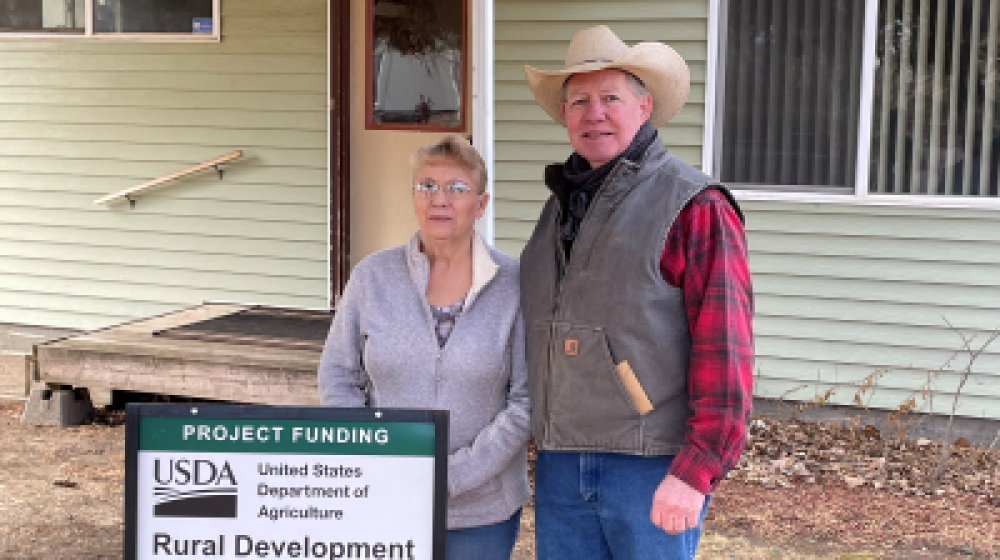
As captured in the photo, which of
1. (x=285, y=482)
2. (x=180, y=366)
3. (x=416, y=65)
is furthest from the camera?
(x=416, y=65)


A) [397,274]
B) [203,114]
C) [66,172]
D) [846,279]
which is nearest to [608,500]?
[397,274]

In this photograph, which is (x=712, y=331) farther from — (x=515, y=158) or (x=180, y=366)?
(x=515, y=158)

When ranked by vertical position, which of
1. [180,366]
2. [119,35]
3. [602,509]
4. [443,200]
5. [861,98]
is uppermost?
[119,35]

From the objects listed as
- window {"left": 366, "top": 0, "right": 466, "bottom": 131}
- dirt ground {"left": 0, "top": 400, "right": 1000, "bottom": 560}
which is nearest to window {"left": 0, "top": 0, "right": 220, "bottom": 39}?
window {"left": 366, "top": 0, "right": 466, "bottom": 131}

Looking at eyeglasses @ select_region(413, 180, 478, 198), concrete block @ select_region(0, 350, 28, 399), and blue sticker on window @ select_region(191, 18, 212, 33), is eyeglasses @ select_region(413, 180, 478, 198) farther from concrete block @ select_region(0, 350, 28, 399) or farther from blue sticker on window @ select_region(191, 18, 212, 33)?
blue sticker on window @ select_region(191, 18, 212, 33)

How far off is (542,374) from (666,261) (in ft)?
1.26

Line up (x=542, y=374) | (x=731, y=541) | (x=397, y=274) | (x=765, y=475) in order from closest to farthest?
1. (x=542, y=374)
2. (x=397, y=274)
3. (x=731, y=541)
4. (x=765, y=475)

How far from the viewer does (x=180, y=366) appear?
5766 millimetres

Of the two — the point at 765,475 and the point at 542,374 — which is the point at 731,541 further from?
the point at 542,374

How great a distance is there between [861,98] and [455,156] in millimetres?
4239

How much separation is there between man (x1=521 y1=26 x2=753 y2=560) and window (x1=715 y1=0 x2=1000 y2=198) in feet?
13.3

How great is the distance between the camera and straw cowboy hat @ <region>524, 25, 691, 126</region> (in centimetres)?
249

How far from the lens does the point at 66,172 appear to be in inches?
323

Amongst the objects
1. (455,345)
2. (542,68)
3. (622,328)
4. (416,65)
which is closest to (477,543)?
(455,345)
